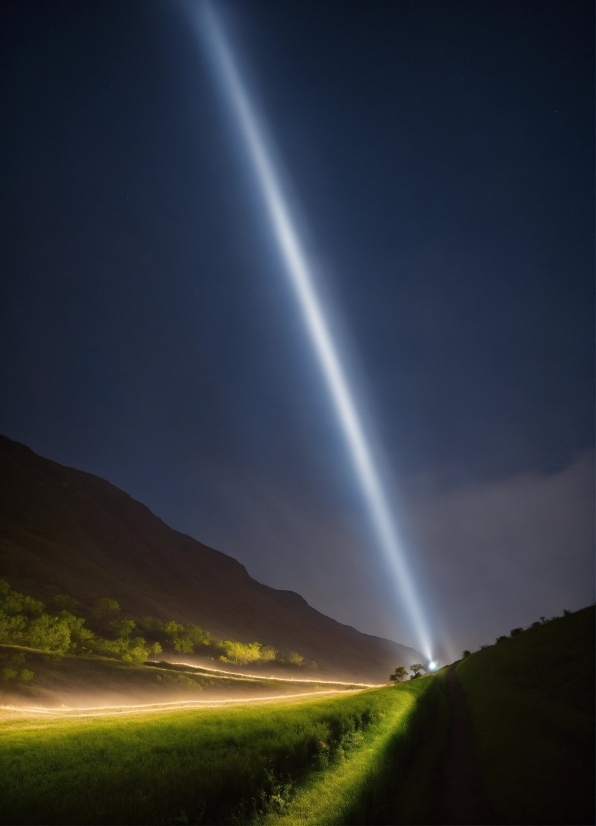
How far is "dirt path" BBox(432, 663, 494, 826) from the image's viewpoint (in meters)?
13.4

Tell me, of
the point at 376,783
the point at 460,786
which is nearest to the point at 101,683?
the point at 376,783

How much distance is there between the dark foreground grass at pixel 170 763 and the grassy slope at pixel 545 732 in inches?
241

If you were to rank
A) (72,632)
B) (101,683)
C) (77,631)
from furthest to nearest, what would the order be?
(72,632) < (77,631) < (101,683)

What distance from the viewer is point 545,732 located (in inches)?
602

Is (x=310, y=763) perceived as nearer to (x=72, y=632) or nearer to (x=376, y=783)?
(x=376, y=783)

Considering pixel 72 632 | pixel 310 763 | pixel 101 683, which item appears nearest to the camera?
pixel 310 763

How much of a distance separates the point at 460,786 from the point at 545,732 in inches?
164

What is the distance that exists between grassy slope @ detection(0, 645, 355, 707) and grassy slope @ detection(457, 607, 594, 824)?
54.2 metres

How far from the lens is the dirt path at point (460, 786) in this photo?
526 inches

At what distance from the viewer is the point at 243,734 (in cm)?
1970

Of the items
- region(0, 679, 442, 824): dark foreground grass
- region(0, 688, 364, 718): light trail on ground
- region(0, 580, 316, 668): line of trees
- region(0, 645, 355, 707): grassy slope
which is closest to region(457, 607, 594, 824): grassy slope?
region(0, 679, 442, 824): dark foreground grass

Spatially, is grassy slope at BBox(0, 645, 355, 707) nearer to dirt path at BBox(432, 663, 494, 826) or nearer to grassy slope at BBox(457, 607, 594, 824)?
dirt path at BBox(432, 663, 494, 826)

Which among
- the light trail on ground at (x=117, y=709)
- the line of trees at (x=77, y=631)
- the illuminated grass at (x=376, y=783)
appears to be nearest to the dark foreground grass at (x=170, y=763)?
the illuminated grass at (x=376, y=783)

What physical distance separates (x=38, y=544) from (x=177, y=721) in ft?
542
